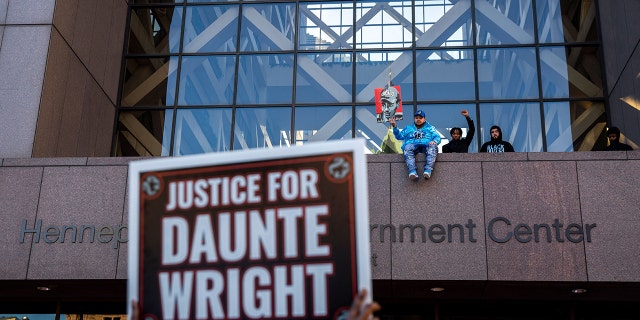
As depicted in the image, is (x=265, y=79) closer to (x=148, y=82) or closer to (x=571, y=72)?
(x=148, y=82)

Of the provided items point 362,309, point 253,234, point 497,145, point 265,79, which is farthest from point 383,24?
point 362,309

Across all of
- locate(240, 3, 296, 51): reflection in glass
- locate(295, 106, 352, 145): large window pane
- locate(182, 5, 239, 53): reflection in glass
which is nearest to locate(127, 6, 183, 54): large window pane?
locate(182, 5, 239, 53): reflection in glass

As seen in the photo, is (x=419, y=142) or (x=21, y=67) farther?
(x=21, y=67)

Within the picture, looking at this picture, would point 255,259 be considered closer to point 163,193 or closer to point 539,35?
point 163,193

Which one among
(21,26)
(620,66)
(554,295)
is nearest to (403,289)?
(554,295)

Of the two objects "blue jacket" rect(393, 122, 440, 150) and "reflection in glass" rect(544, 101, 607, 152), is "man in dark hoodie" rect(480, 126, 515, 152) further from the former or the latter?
"reflection in glass" rect(544, 101, 607, 152)

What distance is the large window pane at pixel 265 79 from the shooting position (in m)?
19.7

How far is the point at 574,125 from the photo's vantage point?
62.0ft

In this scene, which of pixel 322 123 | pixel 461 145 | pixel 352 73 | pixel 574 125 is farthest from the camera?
pixel 352 73

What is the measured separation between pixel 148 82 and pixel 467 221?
9314mm

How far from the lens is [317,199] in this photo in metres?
3.90

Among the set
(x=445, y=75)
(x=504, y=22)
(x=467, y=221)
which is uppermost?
(x=504, y=22)

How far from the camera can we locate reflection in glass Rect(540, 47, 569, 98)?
1920 cm

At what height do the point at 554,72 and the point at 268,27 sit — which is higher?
the point at 268,27
